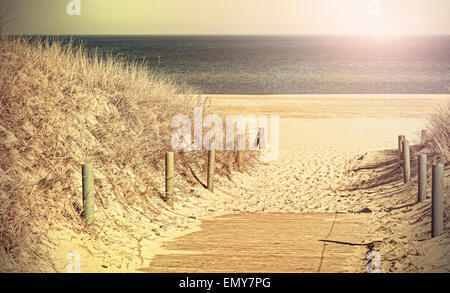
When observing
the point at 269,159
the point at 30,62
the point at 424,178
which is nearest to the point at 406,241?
the point at 424,178

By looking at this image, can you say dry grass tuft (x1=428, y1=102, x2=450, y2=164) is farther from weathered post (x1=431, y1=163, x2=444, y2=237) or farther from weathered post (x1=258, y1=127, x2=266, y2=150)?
weathered post (x1=258, y1=127, x2=266, y2=150)

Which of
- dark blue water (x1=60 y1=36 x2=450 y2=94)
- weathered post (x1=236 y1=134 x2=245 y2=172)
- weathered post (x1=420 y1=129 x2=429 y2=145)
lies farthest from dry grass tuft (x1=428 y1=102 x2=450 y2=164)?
dark blue water (x1=60 y1=36 x2=450 y2=94)

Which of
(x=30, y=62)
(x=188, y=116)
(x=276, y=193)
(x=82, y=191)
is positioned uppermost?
(x=30, y=62)

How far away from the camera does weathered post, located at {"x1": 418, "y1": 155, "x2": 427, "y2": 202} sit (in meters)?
9.39

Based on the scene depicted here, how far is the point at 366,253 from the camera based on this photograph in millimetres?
8016

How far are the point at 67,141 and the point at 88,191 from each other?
177 centimetres

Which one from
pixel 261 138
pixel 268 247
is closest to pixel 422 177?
pixel 268 247

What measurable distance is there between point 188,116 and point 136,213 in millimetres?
4459

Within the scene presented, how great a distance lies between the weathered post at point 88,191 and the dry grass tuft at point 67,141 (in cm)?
19

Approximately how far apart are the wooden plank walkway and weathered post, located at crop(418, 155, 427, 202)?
1101 mm

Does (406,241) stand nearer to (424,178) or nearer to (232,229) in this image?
(424,178)

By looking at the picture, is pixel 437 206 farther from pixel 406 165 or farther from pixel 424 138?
pixel 424 138

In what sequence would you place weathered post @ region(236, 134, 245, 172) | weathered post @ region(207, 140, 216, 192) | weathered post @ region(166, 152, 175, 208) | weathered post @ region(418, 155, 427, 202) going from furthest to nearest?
weathered post @ region(236, 134, 245, 172) < weathered post @ region(207, 140, 216, 192) < weathered post @ region(166, 152, 175, 208) < weathered post @ region(418, 155, 427, 202)

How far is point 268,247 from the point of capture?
817 centimetres
